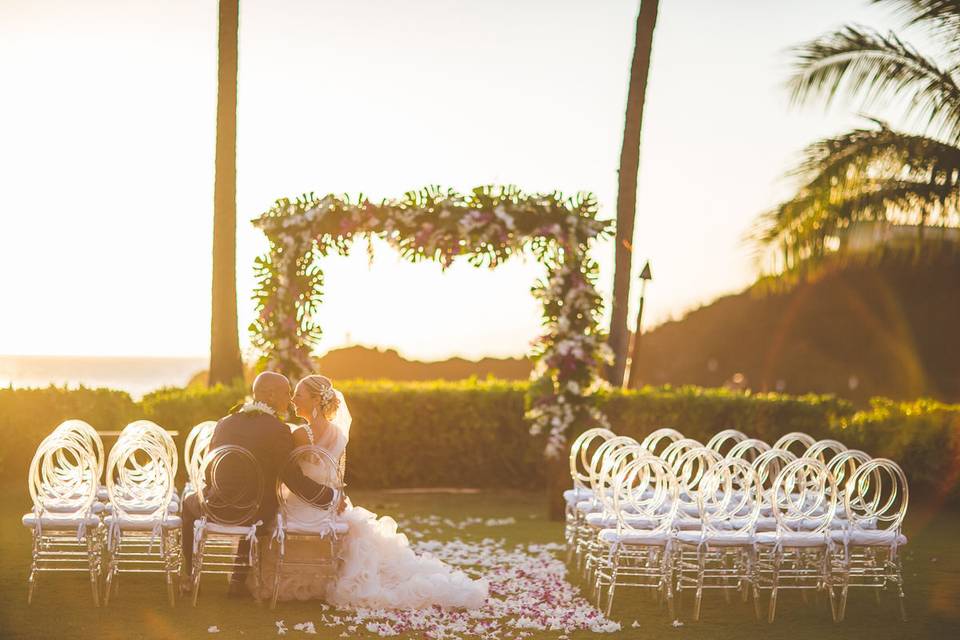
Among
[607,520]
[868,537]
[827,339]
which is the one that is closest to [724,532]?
[607,520]

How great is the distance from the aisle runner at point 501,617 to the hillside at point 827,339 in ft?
105

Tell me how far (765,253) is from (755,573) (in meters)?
7.53

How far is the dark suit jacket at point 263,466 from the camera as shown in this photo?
754cm

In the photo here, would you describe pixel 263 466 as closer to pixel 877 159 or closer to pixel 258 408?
pixel 258 408

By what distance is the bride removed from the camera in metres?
7.67

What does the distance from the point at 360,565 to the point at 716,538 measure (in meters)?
→ 2.48

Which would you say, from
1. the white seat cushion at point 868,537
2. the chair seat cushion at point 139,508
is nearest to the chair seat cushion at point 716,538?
the white seat cushion at point 868,537

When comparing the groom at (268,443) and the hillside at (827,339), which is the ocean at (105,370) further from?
the groom at (268,443)

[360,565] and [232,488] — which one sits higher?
[232,488]

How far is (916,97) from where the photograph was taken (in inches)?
557

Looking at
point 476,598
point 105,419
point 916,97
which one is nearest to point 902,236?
point 916,97

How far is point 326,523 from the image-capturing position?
7.73 metres

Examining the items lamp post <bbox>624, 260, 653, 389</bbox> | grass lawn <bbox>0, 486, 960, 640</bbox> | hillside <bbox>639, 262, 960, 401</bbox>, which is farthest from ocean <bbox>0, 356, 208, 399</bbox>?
grass lawn <bbox>0, 486, 960, 640</bbox>

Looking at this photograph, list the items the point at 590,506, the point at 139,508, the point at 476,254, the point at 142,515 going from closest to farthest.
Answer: the point at 142,515, the point at 139,508, the point at 590,506, the point at 476,254
